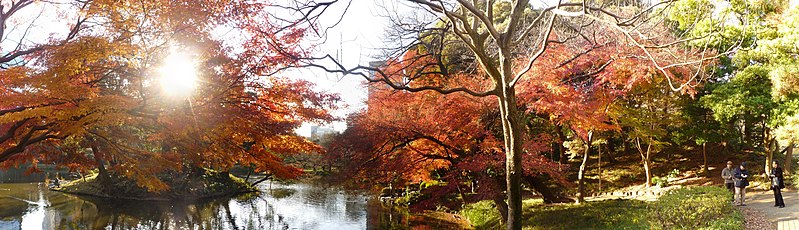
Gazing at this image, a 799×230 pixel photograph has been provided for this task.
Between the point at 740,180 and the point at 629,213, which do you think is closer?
the point at 629,213

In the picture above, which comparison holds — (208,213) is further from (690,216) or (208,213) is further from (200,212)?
(690,216)

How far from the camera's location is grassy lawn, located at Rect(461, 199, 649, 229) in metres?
9.79

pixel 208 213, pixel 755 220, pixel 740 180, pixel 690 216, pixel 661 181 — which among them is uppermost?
pixel 740 180

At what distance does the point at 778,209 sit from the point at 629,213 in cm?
317

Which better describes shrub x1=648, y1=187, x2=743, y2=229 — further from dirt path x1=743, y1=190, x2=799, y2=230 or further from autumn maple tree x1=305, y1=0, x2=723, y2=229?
autumn maple tree x1=305, y1=0, x2=723, y2=229

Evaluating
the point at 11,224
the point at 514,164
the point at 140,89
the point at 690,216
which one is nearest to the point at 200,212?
the point at 11,224

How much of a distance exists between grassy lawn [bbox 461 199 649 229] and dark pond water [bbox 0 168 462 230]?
67.9 inches

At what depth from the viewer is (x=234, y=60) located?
35.3 feet

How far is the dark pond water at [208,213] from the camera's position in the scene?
14695mm

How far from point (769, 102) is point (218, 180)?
74.4 ft

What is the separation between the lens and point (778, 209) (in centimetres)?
1015

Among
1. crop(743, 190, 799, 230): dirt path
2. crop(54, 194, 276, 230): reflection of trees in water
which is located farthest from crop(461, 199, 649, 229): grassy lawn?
crop(54, 194, 276, 230): reflection of trees in water

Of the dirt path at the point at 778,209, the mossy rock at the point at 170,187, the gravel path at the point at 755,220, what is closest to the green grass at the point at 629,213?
the gravel path at the point at 755,220

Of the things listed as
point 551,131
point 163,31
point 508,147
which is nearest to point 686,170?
point 551,131
